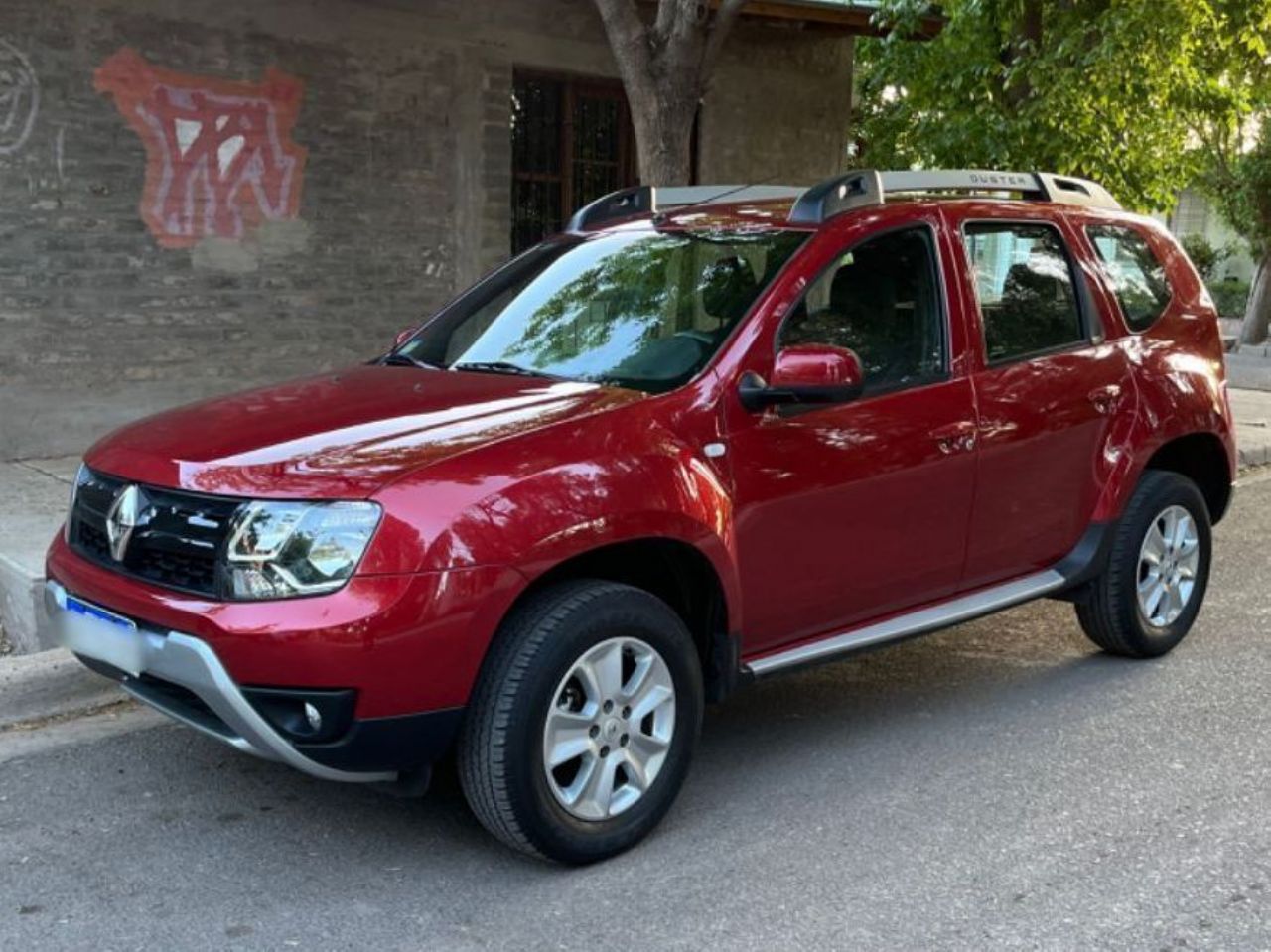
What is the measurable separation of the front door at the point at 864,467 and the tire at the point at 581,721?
1.42 ft

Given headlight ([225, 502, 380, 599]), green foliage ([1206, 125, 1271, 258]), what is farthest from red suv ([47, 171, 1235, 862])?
green foliage ([1206, 125, 1271, 258])

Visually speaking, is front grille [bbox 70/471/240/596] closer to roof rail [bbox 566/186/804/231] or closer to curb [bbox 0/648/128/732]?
curb [bbox 0/648/128/732]

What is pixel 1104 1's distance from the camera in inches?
397

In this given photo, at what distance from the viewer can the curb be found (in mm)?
4883

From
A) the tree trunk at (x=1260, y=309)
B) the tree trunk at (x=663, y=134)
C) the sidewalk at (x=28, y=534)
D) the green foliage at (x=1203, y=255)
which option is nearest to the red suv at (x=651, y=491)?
the sidewalk at (x=28, y=534)

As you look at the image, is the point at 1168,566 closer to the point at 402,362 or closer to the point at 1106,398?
the point at 1106,398

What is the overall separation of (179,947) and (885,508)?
2.48m

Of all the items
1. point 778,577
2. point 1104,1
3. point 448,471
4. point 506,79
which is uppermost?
point 1104,1

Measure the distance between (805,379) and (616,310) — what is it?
0.83m

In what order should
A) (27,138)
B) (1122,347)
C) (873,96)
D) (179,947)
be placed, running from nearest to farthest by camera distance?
(179,947)
(1122,347)
(27,138)
(873,96)

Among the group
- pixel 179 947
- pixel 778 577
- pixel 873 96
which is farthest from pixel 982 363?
pixel 873 96

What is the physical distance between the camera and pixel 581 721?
358 centimetres

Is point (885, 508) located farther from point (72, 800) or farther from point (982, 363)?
point (72, 800)

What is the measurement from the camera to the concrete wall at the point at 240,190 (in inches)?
331
